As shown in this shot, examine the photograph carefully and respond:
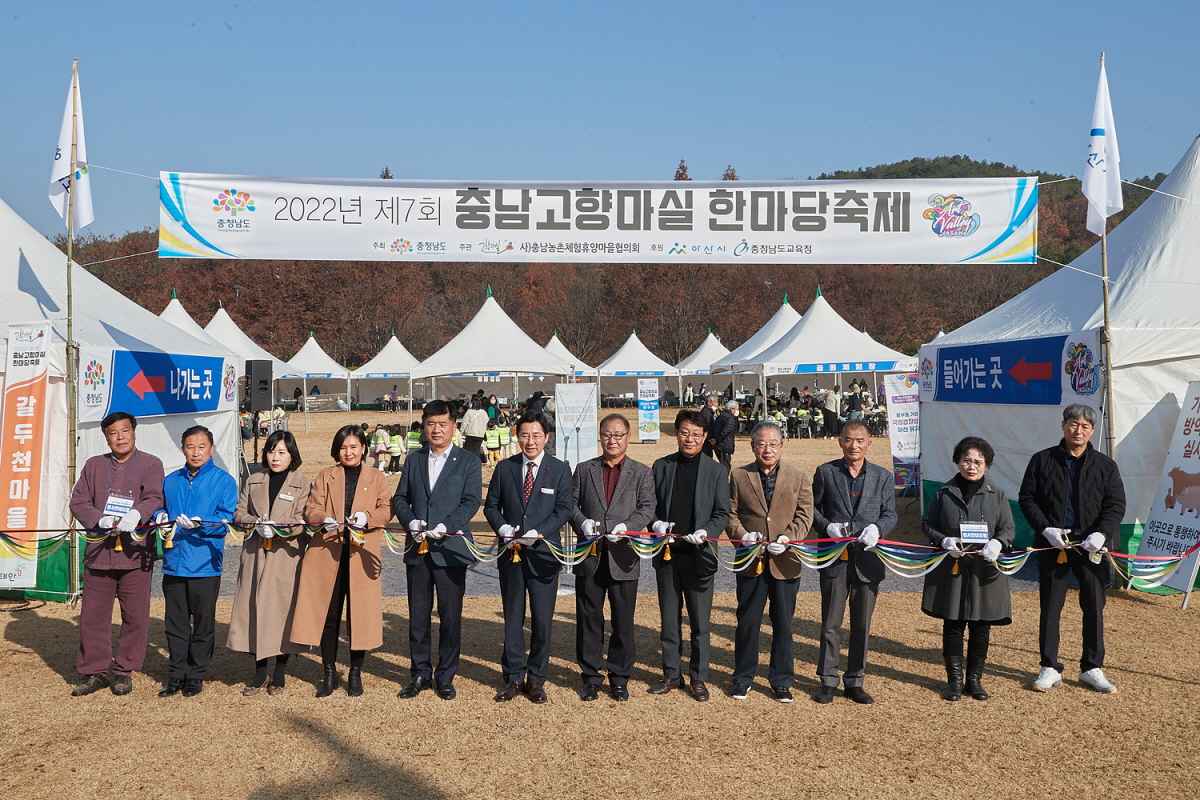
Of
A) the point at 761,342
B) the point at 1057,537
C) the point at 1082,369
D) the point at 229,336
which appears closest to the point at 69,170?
the point at 1057,537

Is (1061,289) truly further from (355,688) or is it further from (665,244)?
(355,688)

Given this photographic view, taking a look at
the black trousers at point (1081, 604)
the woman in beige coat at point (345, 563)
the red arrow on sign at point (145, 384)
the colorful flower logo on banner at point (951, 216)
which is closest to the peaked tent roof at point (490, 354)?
the red arrow on sign at point (145, 384)

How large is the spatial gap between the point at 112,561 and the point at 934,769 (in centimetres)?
402

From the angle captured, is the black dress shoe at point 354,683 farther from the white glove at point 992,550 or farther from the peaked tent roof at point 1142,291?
the peaked tent roof at point 1142,291

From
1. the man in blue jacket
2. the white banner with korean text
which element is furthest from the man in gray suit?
the white banner with korean text

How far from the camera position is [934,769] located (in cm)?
384

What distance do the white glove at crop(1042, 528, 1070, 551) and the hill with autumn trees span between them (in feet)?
134

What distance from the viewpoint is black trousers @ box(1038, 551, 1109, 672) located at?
4840 mm

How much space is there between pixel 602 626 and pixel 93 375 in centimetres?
471

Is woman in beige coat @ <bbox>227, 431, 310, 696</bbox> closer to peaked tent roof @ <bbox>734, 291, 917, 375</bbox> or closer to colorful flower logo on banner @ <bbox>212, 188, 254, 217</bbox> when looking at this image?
colorful flower logo on banner @ <bbox>212, 188, 254, 217</bbox>

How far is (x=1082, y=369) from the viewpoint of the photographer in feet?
23.6

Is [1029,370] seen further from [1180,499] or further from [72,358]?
[72,358]

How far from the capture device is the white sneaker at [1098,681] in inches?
188

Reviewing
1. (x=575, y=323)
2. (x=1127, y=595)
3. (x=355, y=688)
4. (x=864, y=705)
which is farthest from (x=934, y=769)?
(x=575, y=323)
